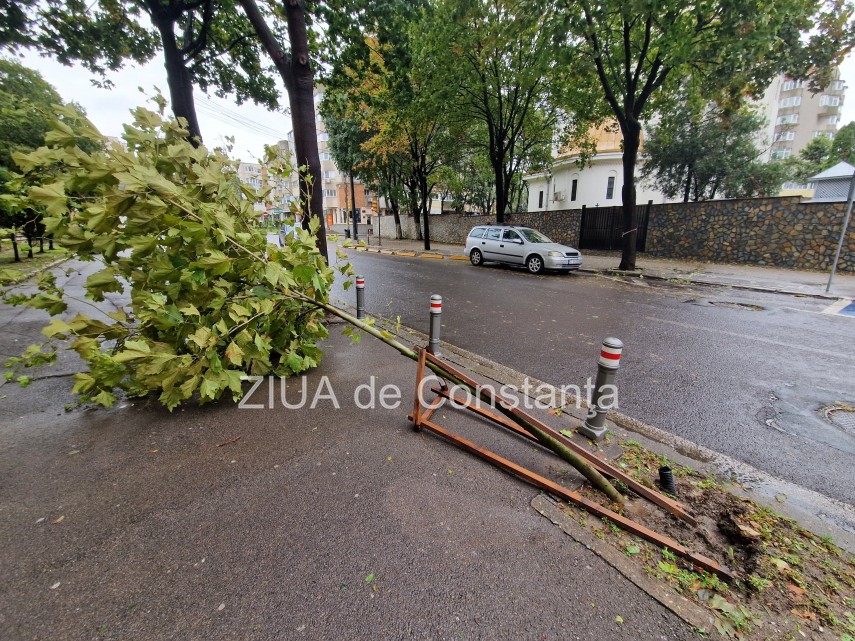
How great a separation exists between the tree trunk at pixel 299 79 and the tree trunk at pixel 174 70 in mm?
4196

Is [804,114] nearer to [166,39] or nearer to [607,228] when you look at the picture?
[607,228]

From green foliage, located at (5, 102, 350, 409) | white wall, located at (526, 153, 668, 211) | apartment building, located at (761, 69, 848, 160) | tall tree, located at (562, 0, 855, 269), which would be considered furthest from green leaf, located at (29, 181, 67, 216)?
apartment building, located at (761, 69, 848, 160)

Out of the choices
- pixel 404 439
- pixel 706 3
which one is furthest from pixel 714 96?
pixel 404 439

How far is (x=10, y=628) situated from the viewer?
67.2 inches

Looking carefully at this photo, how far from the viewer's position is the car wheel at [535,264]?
44.2 ft

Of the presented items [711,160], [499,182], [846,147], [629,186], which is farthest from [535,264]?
[846,147]

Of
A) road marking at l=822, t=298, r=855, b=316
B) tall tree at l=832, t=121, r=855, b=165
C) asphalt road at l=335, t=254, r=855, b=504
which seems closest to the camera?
asphalt road at l=335, t=254, r=855, b=504

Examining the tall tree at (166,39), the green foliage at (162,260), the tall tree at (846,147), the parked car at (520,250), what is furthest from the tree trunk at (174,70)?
the tall tree at (846,147)

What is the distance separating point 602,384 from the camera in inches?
127

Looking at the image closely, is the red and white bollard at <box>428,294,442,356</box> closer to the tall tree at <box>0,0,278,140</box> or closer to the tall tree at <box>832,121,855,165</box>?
the tall tree at <box>0,0,278,140</box>

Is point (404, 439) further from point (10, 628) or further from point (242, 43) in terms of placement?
point (242, 43)

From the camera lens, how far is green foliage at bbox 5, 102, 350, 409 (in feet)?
9.41

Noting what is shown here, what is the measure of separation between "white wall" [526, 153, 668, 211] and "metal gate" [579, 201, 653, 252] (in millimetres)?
9489

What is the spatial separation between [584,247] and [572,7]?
11.5m
